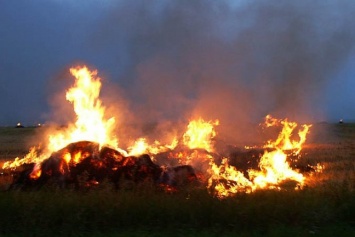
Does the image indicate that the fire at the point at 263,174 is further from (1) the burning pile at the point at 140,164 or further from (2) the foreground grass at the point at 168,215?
(2) the foreground grass at the point at 168,215

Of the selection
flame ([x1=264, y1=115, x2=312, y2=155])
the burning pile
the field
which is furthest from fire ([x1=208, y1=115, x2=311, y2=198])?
flame ([x1=264, y1=115, x2=312, y2=155])

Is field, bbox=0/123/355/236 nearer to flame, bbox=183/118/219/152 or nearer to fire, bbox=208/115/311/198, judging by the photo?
fire, bbox=208/115/311/198

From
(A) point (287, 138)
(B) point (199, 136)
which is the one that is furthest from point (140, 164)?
(A) point (287, 138)

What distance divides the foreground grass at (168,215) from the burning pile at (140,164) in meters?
2.97

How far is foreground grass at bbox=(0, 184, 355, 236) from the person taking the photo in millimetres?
8070

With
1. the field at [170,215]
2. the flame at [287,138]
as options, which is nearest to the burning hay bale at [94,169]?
the field at [170,215]

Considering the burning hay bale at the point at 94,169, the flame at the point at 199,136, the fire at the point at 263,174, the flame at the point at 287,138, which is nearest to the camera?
the burning hay bale at the point at 94,169

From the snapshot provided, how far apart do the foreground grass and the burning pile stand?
2973 millimetres

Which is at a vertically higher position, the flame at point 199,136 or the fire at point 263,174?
the flame at point 199,136

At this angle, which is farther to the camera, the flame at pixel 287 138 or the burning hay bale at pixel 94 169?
the flame at pixel 287 138

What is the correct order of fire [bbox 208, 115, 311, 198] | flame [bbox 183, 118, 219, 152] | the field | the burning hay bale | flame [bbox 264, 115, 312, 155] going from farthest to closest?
flame [bbox 264, 115, 312, 155] < flame [bbox 183, 118, 219, 152] < fire [bbox 208, 115, 311, 198] < the burning hay bale < the field

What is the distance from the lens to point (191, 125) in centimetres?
2308

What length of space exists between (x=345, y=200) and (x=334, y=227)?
1446 mm

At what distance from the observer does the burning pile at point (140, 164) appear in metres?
15.0
